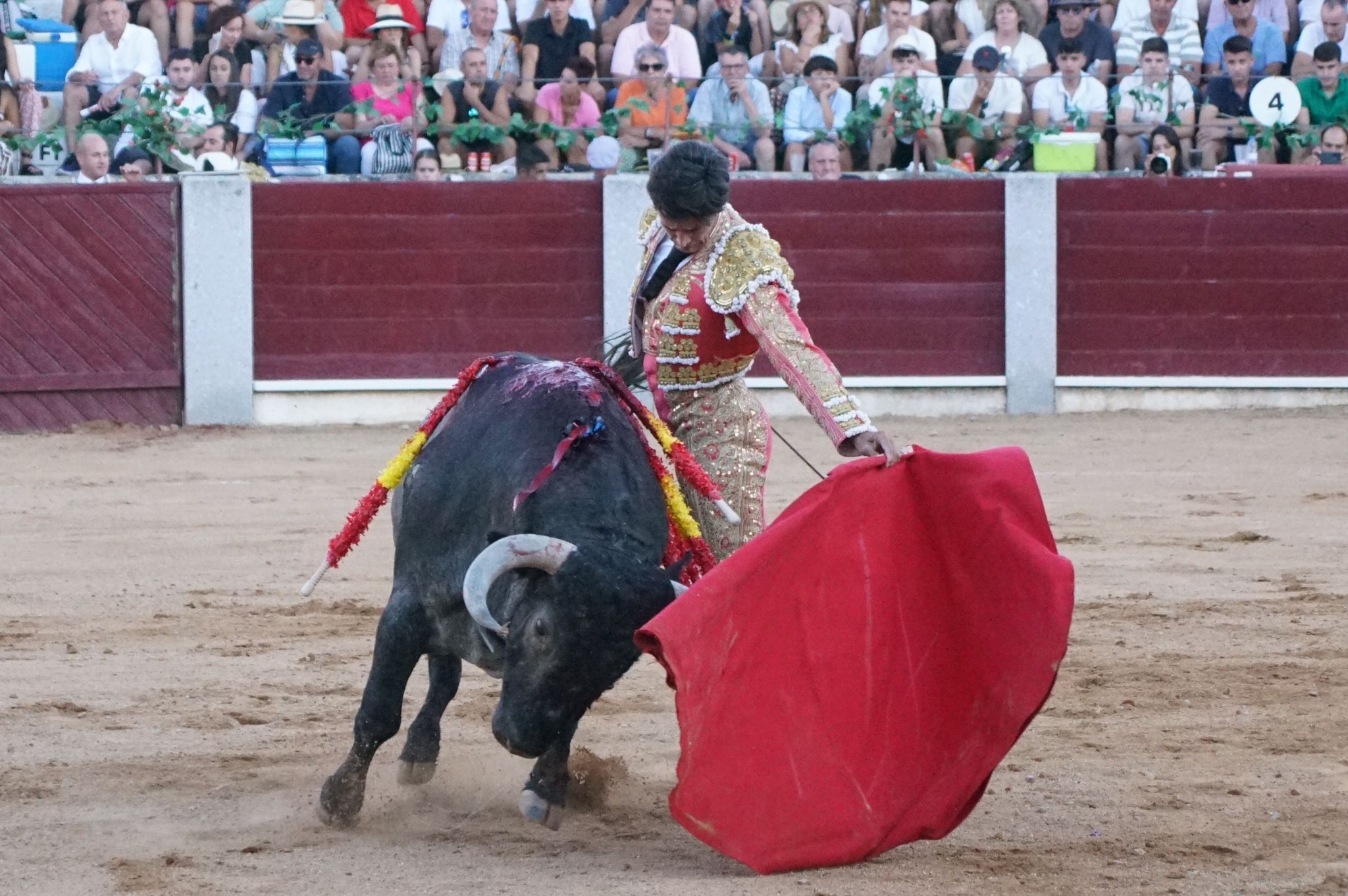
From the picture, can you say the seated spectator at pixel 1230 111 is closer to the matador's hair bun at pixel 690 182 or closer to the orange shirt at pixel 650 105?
the orange shirt at pixel 650 105

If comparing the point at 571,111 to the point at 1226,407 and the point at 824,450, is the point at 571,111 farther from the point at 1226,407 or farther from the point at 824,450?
the point at 1226,407

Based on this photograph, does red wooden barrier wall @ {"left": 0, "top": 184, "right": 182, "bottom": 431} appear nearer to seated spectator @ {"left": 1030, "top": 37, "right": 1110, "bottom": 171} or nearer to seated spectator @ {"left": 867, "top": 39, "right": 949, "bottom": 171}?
seated spectator @ {"left": 867, "top": 39, "right": 949, "bottom": 171}

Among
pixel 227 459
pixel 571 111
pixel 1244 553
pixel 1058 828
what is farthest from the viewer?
pixel 571 111

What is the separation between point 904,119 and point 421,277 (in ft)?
7.53

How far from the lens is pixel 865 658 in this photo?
2.66 m

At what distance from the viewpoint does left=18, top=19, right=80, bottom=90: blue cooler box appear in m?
8.62

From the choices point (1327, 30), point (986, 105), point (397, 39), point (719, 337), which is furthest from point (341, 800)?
point (1327, 30)

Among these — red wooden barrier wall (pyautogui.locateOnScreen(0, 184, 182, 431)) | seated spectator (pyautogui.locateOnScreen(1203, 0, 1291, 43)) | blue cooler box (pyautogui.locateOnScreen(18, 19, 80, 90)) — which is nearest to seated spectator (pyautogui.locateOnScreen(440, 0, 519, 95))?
red wooden barrier wall (pyautogui.locateOnScreen(0, 184, 182, 431))

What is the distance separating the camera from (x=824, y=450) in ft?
24.7

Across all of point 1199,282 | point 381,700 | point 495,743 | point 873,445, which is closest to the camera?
point 873,445

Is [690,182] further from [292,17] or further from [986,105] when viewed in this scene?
[292,17]

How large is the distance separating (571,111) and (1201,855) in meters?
6.21

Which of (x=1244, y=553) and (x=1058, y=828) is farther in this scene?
(x=1244, y=553)

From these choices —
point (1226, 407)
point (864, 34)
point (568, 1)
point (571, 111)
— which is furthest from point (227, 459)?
point (1226, 407)
